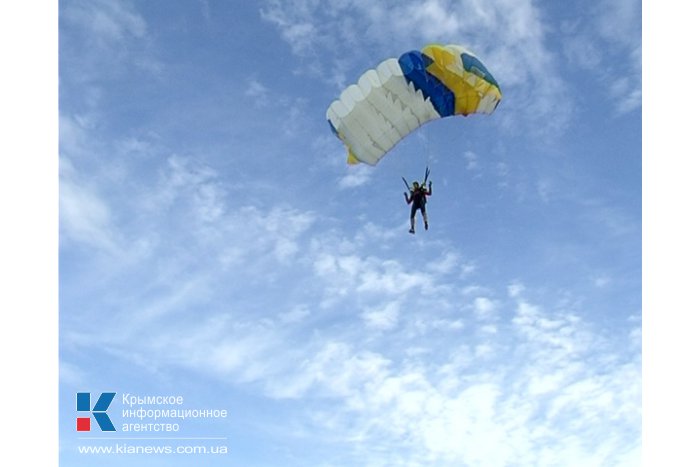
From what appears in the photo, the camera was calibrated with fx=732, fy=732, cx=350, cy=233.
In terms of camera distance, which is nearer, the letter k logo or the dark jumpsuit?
A: the letter k logo

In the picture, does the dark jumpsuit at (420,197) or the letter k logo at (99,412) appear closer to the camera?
the letter k logo at (99,412)

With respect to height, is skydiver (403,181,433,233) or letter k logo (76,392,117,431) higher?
skydiver (403,181,433,233)

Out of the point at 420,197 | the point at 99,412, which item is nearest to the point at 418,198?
the point at 420,197

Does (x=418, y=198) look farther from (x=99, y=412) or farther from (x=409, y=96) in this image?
(x=99, y=412)

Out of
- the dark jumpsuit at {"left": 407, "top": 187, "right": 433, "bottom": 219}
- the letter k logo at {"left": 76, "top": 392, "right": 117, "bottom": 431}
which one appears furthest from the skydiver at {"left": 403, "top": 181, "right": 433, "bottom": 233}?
the letter k logo at {"left": 76, "top": 392, "right": 117, "bottom": 431}

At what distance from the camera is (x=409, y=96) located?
18.8 meters

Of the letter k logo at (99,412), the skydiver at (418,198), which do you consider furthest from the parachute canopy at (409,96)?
the letter k logo at (99,412)

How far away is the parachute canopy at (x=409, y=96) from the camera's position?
18.2 meters

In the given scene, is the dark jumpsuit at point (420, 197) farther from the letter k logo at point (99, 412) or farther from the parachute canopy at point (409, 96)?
the letter k logo at point (99, 412)

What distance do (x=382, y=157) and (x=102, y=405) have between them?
378 inches

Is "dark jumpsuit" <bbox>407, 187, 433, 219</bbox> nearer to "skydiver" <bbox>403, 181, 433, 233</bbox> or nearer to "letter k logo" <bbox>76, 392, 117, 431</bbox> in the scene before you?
"skydiver" <bbox>403, 181, 433, 233</bbox>

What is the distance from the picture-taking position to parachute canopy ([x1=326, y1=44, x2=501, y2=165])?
59.6ft
